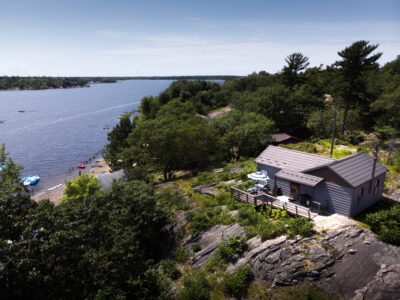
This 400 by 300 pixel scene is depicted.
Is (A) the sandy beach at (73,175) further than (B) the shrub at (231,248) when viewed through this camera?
Yes

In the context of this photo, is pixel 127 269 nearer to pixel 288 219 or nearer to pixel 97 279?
pixel 97 279

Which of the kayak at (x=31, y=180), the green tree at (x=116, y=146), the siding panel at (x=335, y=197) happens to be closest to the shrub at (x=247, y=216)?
the siding panel at (x=335, y=197)

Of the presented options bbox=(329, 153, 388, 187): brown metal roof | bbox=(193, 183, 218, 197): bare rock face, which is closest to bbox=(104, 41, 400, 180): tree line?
bbox=(193, 183, 218, 197): bare rock face

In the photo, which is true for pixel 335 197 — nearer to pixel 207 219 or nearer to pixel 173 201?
pixel 207 219

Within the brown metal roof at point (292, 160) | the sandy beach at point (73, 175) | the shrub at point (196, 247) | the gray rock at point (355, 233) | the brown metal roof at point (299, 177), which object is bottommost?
the sandy beach at point (73, 175)

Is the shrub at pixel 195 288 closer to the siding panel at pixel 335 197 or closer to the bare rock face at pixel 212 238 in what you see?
the bare rock face at pixel 212 238
